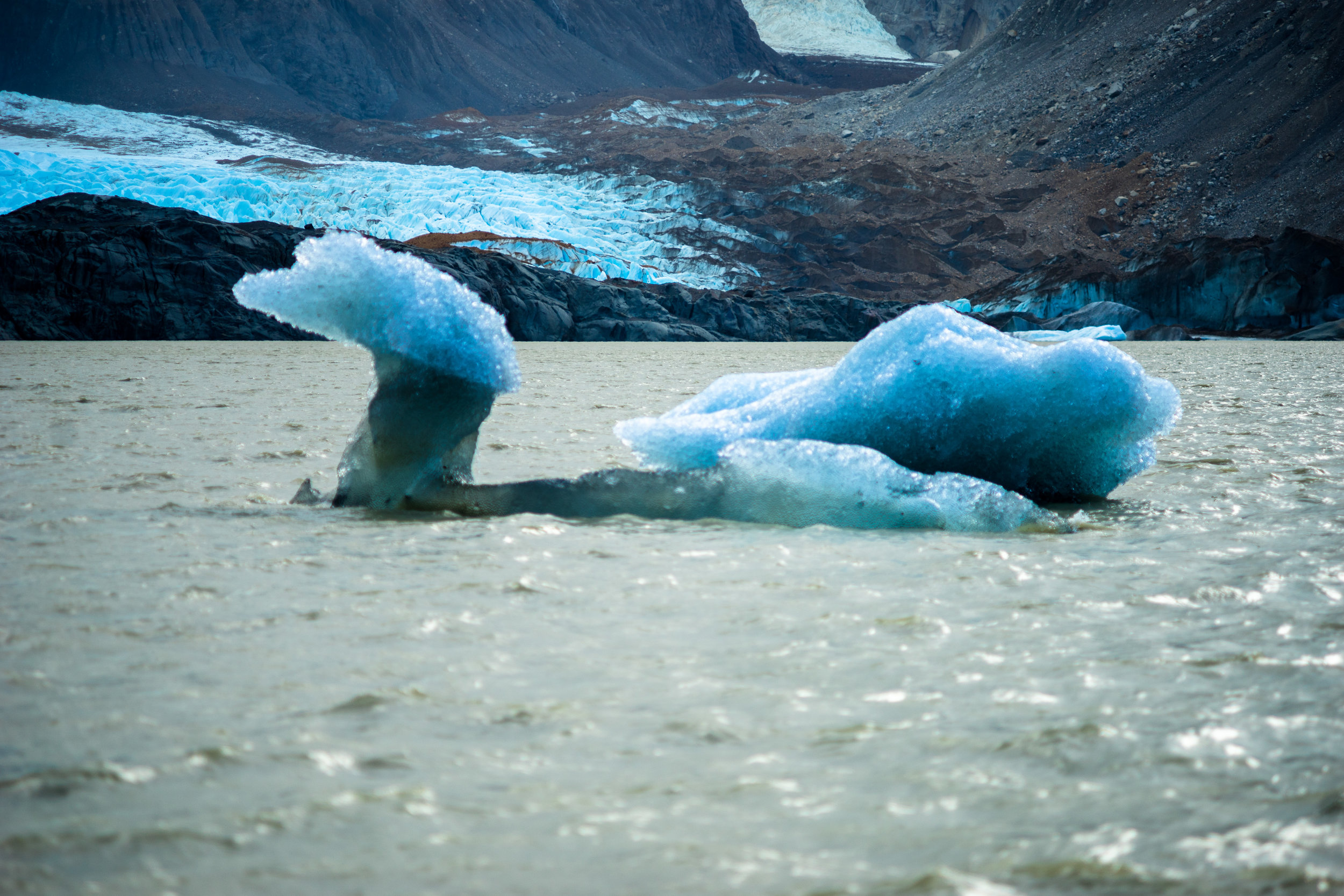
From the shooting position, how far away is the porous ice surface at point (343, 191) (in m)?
28.0

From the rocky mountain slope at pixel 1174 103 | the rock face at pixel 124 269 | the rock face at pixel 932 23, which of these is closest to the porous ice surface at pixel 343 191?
the rock face at pixel 124 269

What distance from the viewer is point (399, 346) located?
3219 mm

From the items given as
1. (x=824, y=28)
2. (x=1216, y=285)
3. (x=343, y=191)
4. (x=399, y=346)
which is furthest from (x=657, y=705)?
(x=824, y=28)

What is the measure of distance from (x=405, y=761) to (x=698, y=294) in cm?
2757

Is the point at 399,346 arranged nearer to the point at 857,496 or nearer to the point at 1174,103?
the point at 857,496

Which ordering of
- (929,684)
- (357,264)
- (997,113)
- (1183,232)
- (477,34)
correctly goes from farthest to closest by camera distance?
(477,34) → (997,113) → (1183,232) → (357,264) → (929,684)

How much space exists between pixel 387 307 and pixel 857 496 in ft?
5.52

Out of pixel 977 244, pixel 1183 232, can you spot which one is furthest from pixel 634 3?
pixel 1183 232

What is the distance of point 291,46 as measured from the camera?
65.1 meters

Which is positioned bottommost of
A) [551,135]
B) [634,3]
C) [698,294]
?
[698,294]

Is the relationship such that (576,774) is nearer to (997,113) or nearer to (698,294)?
(698,294)

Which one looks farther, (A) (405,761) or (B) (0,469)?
(B) (0,469)

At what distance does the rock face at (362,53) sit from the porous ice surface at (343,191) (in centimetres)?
1182

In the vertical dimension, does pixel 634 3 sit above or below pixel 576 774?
above
